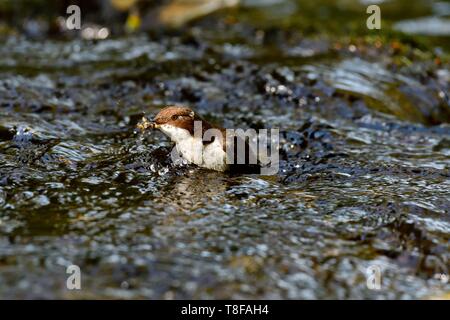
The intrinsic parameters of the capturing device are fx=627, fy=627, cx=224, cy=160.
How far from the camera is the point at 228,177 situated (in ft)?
19.9

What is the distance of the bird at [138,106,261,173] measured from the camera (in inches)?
232

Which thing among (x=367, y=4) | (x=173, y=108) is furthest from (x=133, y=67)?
(x=367, y=4)

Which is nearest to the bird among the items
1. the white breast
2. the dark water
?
the white breast

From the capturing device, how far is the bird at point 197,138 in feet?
19.4

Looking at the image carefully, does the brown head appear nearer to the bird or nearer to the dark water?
the bird

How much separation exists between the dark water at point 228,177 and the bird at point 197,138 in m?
0.16

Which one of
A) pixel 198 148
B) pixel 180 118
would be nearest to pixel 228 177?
pixel 198 148

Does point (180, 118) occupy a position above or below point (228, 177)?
above

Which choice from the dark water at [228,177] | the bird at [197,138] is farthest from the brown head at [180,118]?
the dark water at [228,177]

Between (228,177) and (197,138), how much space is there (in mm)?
490

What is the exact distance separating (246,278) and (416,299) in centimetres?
117

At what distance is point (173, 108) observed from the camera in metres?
5.95

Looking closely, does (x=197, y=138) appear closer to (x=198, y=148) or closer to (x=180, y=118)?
(x=198, y=148)

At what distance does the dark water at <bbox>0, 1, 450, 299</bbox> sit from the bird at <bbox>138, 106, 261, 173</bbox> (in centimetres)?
16
